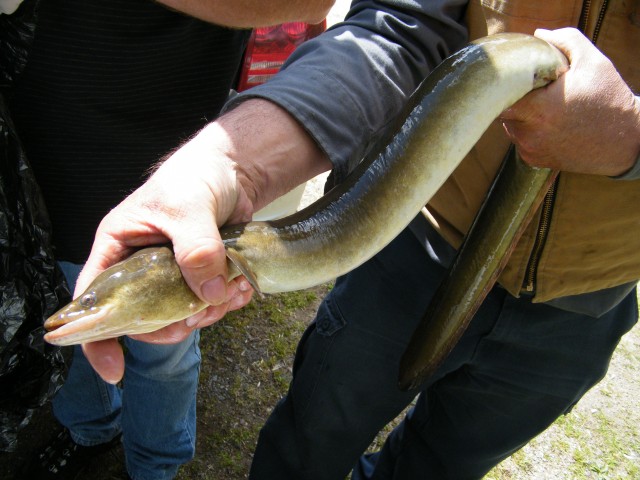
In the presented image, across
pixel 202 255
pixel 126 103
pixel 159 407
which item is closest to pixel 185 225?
pixel 202 255

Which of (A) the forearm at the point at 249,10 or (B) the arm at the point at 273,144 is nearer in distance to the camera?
(B) the arm at the point at 273,144

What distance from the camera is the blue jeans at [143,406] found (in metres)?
2.15

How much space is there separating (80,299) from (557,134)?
1.05m

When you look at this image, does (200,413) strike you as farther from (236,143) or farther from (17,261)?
(236,143)

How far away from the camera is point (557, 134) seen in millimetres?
1334

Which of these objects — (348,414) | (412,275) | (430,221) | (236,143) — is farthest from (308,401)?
(236,143)

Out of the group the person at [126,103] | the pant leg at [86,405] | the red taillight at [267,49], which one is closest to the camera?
the person at [126,103]

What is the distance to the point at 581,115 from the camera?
1.32 meters

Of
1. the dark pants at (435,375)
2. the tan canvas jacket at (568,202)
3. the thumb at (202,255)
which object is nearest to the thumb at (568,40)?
the tan canvas jacket at (568,202)

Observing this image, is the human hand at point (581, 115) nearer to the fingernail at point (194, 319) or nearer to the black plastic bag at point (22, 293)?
the fingernail at point (194, 319)

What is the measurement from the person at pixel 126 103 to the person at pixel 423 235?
27 centimetres

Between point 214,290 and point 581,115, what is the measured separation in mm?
873

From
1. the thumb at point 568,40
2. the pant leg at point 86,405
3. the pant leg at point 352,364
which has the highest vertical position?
the thumb at point 568,40

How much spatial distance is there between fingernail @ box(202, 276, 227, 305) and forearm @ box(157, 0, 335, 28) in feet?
2.13
